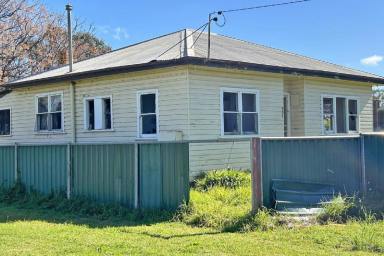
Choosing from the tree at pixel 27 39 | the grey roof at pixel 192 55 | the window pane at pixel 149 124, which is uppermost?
the tree at pixel 27 39

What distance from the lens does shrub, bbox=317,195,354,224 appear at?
912cm

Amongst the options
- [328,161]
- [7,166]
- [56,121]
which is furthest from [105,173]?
[56,121]

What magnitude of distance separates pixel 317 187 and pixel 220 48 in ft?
25.7

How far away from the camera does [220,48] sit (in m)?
17.0

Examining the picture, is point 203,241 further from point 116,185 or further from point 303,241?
point 116,185

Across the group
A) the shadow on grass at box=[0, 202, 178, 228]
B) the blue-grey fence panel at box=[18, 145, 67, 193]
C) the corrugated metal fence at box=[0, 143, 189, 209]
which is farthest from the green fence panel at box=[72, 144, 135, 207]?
the shadow on grass at box=[0, 202, 178, 228]

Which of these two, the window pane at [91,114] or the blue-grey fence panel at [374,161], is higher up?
the window pane at [91,114]

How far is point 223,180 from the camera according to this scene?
1323cm

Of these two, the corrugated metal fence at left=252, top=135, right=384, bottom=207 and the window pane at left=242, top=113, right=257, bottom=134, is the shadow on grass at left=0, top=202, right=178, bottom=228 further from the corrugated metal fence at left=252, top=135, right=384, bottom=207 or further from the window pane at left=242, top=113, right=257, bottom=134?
the window pane at left=242, top=113, right=257, bottom=134

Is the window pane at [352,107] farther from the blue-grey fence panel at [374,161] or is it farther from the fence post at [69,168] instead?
the fence post at [69,168]

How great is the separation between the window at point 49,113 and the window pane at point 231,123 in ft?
21.4

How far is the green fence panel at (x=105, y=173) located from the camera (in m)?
11.0

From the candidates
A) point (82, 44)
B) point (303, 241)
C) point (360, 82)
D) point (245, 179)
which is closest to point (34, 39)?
point (82, 44)

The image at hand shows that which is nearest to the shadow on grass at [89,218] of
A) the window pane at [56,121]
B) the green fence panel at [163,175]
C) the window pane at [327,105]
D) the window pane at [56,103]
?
the green fence panel at [163,175]
